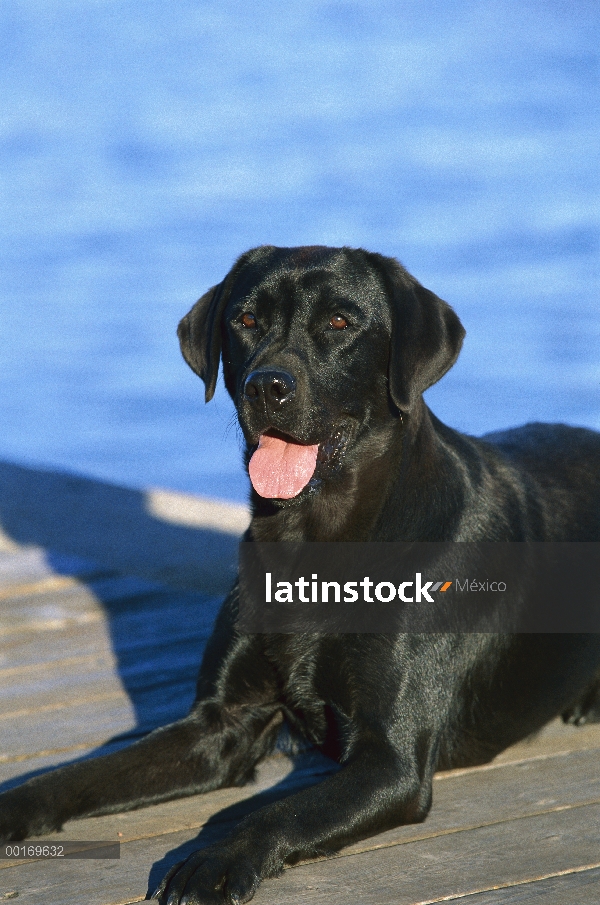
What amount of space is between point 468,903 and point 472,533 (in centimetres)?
100

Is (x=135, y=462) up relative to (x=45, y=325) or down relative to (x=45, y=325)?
down

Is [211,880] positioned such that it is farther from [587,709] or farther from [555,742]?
[587,709]

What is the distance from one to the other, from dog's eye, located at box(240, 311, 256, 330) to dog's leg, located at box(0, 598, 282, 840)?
2.54 feet

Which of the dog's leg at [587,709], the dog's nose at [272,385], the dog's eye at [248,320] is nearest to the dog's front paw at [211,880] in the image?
the dog's nose at [272,385]

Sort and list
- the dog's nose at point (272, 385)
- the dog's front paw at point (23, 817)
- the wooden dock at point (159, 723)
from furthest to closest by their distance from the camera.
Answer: the dog's nose at point (272, 385), the dog's front paw at point (23, 817), the wooden dock at point (159, 723)

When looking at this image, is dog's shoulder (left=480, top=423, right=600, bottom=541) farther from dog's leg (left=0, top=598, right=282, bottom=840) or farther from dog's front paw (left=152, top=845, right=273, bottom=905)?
dog's front paw (left=152, top=845, right=273, bottom=905)

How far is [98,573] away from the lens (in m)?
4.77

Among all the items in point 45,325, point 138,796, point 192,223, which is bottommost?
point 138,796

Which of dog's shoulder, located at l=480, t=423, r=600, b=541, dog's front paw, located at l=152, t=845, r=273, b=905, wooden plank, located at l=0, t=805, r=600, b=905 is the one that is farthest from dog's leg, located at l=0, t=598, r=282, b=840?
dog's shoulder, located at l=480, t=423, r=600, b=541

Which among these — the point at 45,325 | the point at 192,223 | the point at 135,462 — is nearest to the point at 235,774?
the point at 135,462

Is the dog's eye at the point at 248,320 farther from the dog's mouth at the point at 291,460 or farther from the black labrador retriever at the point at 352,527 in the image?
the dog's mouth at the point at 291,460

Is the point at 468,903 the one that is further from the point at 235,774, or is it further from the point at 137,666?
the point at 137,666

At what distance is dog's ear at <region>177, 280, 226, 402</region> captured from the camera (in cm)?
314

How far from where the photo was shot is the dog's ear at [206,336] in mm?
3143
